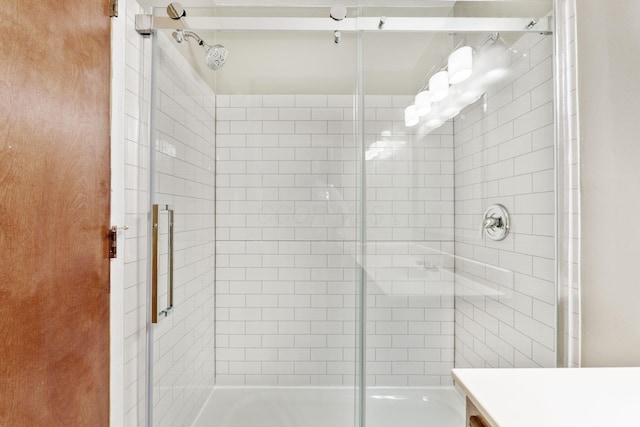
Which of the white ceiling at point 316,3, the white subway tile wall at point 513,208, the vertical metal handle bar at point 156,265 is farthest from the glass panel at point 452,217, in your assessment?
the vertical metal handle bar at point 156,265

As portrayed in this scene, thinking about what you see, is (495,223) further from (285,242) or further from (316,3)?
(316,3)

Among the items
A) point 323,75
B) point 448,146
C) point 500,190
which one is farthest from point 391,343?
point 323,75

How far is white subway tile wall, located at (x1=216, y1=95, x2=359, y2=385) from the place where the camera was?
187 cm

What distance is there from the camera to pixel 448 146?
1.55 m

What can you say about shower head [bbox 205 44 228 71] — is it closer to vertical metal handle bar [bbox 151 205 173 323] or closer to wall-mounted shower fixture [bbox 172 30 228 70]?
wall-mounted shower fixture [bbox 172 30 228 70]

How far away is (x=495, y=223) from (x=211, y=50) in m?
1.60

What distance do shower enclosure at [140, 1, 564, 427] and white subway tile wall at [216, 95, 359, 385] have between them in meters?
0.01

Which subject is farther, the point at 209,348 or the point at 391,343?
the point at 209,348

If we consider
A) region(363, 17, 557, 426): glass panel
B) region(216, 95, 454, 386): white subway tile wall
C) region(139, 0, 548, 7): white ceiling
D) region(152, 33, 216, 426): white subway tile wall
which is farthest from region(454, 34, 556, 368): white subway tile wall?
region(152, 33, 216, 426): white subway tile wall

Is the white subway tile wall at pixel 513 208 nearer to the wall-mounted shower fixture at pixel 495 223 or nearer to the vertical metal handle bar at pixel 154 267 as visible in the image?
the wall-mounted shower fixture at pixel 495 223

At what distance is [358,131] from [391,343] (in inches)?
43.0

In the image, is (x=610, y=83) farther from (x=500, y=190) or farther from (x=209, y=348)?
(x=209, y=348)

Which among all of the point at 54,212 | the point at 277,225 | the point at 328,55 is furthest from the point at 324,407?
the point at 328,55

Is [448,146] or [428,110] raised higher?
[428,110]
